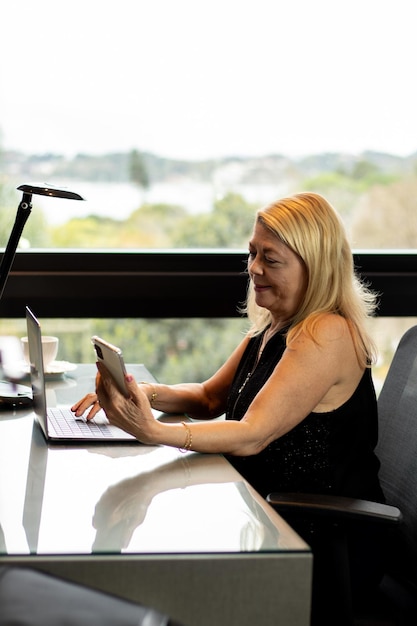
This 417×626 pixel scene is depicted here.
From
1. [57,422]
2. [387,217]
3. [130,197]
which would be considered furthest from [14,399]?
[387,217]

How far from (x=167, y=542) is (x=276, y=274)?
890 mm

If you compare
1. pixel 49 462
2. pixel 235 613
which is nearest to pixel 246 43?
pixel 49 462

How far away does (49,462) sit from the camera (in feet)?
5.94

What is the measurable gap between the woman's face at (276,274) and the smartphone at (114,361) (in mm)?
478

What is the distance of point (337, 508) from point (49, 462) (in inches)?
21.7

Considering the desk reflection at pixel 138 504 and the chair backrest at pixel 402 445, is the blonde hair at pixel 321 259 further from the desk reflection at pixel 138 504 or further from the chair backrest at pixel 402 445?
the desk reflection at pixel 138 504

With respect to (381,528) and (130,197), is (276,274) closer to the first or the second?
(381,528)

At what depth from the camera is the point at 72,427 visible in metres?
2.05

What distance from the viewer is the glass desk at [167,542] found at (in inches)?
53.0

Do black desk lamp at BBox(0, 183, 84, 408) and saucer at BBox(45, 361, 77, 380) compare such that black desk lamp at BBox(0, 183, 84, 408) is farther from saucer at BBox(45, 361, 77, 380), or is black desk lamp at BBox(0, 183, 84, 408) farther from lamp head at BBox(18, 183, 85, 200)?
saucer at BBox(45, 361, 77, 380)

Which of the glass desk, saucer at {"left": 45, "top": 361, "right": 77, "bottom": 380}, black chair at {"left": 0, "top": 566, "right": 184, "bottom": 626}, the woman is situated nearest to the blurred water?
saucer at {"left": 45, "top": 361, "right": 77, "bottom": 380}

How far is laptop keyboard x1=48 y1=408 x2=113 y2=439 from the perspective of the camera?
1.99 meters

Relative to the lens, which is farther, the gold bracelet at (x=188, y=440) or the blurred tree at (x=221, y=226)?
the blurred tree at (x=221, y=226)

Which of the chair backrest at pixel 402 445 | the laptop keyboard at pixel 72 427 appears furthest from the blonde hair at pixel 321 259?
the laptop keyboard at pixel 72 427
